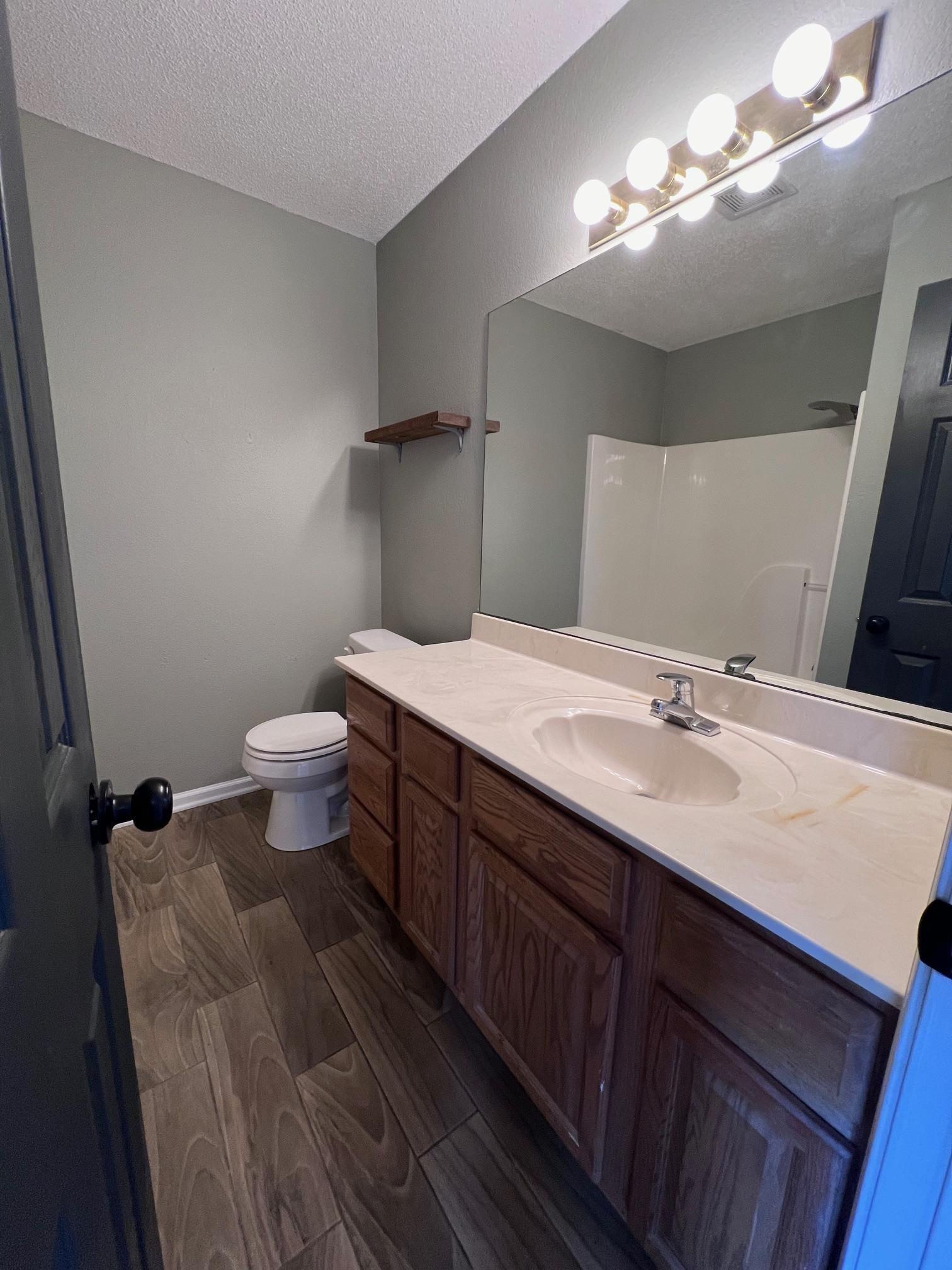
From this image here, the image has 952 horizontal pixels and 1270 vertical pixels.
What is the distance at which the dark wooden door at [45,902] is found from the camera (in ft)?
0.99

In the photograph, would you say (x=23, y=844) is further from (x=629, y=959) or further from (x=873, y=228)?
(x=873, y=228)

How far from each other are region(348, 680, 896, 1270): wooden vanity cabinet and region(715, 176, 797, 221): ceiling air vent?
4.22 feet

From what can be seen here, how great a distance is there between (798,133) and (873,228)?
261 millimetres

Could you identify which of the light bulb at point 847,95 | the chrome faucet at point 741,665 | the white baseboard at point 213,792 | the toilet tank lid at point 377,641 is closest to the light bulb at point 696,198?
the light bulb at point 847,95

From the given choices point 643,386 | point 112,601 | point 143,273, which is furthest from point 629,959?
point 143,273

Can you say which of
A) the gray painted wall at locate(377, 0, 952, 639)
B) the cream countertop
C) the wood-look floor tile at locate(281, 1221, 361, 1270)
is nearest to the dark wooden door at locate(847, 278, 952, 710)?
the cream countertop

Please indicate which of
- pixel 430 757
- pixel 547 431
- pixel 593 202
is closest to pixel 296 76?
pixel 593 202

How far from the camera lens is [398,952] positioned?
1530 mm

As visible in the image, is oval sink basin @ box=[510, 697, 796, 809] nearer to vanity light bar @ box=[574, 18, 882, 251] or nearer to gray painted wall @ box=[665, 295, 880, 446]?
gray painted wall @ box=[665, 295, 880, 446]

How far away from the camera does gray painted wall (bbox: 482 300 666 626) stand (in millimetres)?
1387

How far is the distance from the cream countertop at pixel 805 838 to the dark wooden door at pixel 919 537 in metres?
0.10

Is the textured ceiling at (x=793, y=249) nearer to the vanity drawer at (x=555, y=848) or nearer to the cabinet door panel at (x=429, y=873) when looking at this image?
the vanity drawer at (x=555, y=848)

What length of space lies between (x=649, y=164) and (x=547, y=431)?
2.15ft

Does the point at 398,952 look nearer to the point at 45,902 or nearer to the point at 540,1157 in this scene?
the point at 540,1157
